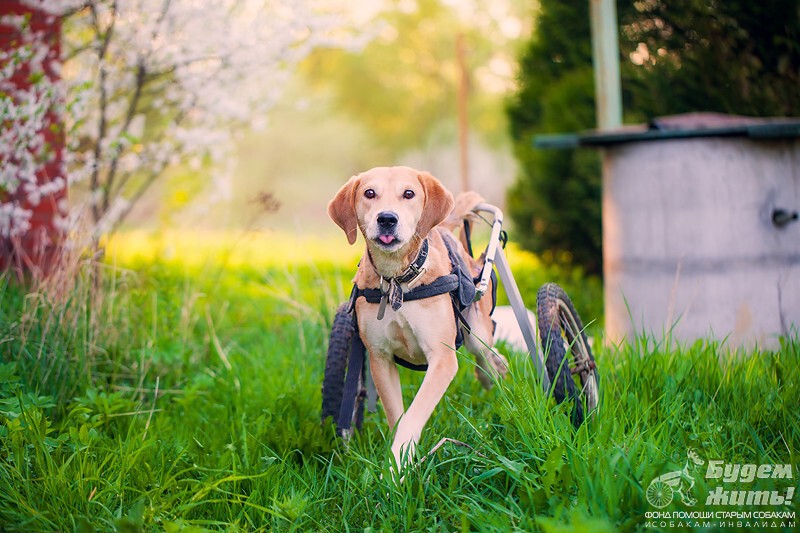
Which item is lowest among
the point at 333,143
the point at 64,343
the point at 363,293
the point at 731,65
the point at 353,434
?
the point at 353,434

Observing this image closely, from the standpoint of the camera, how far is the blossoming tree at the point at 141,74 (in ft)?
17.4

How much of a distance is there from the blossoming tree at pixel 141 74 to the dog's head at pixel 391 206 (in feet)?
8.34

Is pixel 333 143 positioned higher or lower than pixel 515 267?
higher

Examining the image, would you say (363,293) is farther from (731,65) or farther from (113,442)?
(731,65)

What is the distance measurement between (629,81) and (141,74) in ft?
16.2

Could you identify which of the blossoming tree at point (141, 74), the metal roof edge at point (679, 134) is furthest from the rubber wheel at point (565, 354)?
the blossoming tree at point (141, 74)

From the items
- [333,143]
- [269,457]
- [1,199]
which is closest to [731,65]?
[269,457]

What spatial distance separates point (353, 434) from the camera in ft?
11.2

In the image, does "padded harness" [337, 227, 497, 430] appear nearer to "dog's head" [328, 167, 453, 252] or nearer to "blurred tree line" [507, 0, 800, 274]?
"dog's head" [328, 167, 453, 252]

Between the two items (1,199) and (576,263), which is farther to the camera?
(576,263)

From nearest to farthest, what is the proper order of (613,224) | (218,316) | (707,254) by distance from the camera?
1. (707,254)
2. (613,224)
3. (218,316)

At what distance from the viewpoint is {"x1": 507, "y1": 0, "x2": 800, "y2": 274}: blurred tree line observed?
591 centimetres

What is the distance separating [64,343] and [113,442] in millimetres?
925

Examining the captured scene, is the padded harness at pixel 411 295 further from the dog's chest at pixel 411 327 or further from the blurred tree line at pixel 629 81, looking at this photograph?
the blurred tree line at pixel 629 81
